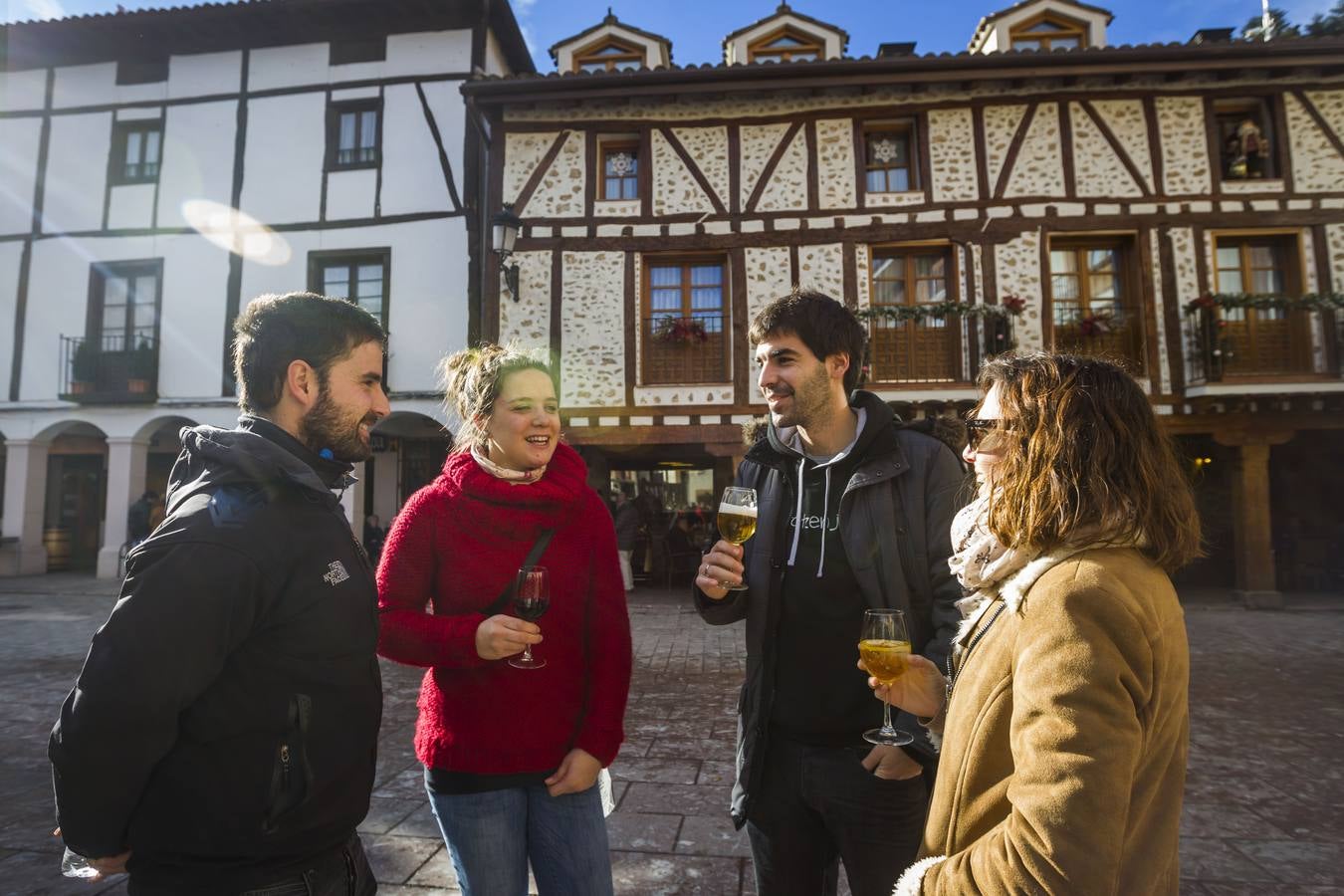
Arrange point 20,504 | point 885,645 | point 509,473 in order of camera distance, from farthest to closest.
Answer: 1. point 20,504
2. point 509,473
3. point 885,645

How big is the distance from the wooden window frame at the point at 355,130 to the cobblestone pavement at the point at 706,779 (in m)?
9.04

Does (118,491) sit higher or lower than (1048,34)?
lower

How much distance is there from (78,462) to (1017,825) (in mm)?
19965

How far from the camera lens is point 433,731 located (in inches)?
70.9

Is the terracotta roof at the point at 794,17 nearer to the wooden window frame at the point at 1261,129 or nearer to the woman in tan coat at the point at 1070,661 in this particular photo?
the wooden window frame at the point at 1261,129

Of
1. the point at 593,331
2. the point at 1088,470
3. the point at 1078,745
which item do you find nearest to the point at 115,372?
the point at 593,331

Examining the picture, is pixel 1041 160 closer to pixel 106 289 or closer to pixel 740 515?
pixel 740 515

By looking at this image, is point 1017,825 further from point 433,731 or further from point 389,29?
point 389,29

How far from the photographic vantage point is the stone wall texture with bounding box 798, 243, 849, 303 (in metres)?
11.1

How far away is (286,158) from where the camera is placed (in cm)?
1339

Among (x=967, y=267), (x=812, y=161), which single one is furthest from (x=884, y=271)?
(x=812, y=161)

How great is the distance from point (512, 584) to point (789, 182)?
35.1 feet

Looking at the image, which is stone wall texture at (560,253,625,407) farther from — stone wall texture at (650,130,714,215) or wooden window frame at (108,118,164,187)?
wooden window frame at (108,118,164,187)

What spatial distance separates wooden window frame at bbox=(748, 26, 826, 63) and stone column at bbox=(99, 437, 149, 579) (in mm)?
13352
